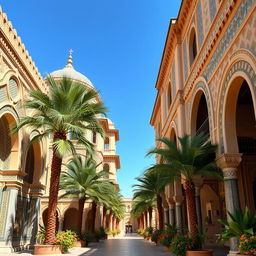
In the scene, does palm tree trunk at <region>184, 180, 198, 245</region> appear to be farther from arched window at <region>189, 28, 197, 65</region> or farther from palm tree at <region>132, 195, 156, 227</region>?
palm tree at <region>132, 195, 156, 227</region>

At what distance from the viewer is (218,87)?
1062 cm

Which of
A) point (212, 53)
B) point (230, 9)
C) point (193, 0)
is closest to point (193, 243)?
point (212, 53)

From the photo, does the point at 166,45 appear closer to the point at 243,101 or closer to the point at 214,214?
the point at 243,101

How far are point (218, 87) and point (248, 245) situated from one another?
5.80 metres

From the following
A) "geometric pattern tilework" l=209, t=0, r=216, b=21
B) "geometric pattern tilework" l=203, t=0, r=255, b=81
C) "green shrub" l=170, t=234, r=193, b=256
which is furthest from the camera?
"geometric pattern tilework" l=209, t=0, r=216, b=21

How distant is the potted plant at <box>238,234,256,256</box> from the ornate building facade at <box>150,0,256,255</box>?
6.14 ft

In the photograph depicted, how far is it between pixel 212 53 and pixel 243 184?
841 centimetres

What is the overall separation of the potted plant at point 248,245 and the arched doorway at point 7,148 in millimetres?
11622

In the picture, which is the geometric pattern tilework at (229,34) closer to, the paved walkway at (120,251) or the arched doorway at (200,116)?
the arched doorway at (200,116)

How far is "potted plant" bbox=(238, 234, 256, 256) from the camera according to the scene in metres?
6.75

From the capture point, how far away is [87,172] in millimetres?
20156

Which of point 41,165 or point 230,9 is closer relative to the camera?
point 230,9

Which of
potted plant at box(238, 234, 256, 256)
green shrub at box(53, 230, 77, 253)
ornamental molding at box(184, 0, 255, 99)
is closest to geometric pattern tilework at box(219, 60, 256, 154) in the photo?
ornamental molding at box(184, 0, 255, 99)

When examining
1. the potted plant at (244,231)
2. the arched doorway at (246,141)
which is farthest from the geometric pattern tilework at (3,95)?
the arched doorway at (246,141)
